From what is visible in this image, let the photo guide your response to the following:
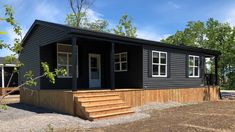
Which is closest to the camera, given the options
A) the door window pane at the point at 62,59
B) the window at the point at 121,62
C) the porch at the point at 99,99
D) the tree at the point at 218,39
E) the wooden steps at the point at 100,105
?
the wooden steps at the point at 100,105

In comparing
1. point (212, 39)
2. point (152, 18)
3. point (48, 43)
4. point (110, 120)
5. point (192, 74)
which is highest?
point (152, 18)

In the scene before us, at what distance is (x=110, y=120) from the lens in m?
10.1

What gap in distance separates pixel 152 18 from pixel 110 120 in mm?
29089

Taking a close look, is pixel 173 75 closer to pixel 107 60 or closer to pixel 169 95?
pixel 169 95

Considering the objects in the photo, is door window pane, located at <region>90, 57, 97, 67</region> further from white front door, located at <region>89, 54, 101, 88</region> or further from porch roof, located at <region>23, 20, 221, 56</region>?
porch roof, located at <region>23, 20, 221, 56</region>

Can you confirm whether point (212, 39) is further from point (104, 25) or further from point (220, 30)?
point (104, 25)

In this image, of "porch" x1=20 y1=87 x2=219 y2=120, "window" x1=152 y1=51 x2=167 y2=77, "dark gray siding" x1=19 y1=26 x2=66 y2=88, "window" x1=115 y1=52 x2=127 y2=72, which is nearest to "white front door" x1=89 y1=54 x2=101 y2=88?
"window" x1=115 y1=52 x2=127 y2=72

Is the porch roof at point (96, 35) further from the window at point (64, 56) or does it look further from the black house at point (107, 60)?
the window at point (64, 56)

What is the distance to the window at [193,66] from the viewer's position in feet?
59.5

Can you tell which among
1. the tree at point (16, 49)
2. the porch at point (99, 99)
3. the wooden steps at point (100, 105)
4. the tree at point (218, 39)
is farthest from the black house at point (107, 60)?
the tree at point (218, 39)

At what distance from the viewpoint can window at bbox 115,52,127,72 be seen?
15982 mm

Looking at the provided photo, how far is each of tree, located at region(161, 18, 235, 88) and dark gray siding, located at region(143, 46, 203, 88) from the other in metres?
17.7

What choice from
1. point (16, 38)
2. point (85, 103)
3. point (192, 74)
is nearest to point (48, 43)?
point (85, 103)

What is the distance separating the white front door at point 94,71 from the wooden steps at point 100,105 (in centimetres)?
431
